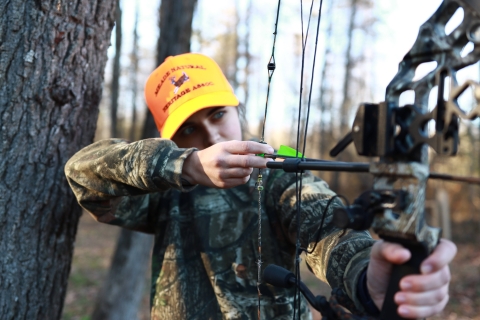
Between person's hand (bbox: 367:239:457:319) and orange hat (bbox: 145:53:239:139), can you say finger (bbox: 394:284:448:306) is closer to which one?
person's hand (bbox: 367:239:457:319)

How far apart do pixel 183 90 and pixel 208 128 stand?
0.73 ft

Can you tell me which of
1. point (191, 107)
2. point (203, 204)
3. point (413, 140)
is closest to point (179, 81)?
point (191, 107)

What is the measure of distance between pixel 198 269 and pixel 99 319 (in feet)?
10.9

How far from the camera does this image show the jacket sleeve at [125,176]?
4.84 feet

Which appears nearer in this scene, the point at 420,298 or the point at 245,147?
the point at 420,298

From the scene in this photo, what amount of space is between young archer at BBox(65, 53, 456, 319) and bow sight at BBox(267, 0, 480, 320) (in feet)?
1.07

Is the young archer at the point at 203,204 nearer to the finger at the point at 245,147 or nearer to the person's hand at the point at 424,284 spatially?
the finger at the point at 245,147

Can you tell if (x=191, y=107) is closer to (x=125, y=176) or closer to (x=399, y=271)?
(x=125, y=176)

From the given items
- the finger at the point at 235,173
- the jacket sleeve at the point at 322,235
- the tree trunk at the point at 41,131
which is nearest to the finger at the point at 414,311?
the jacket sleeve at the point at 322,235

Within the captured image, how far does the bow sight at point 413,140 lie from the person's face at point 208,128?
0.87 meters

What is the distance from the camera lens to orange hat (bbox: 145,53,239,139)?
1.84 metres

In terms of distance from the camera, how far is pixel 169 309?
186 centimetres

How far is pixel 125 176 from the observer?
5.14 ft

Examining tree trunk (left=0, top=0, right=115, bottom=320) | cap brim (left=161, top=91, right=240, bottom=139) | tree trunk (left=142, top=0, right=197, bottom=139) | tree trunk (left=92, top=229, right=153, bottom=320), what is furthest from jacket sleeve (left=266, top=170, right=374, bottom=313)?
tree trunk (left=92, top=229, right=153, bottom=320)
